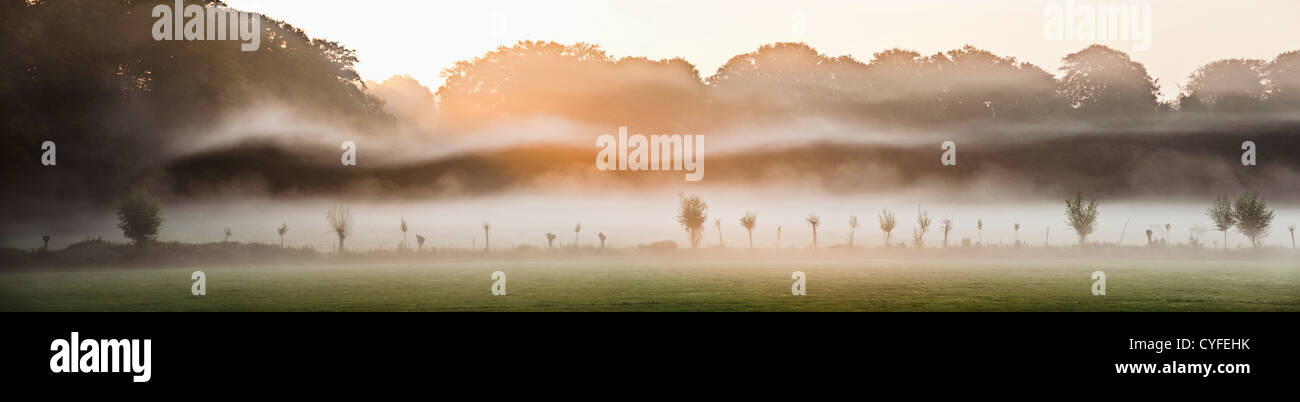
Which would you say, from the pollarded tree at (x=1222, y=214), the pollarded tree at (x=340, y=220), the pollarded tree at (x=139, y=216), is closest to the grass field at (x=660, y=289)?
the pollarded tree at (x=139, y=216)

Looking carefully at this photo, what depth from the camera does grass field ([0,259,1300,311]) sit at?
27.5 m

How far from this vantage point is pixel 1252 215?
158 ft

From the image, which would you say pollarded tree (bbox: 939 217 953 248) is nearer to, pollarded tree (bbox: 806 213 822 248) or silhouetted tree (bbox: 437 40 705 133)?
pollarded tree (bbox: 806 213 822 248)

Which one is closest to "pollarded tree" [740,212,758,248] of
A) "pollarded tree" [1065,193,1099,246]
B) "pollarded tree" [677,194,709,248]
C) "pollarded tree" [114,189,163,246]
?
"pollarded tree" [677,194,709,248]

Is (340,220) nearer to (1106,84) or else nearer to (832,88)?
(832,88)

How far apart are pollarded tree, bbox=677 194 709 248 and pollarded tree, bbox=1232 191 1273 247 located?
2856 centimetres

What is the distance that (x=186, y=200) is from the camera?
43.9 metres

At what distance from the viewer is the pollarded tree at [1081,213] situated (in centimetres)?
4944

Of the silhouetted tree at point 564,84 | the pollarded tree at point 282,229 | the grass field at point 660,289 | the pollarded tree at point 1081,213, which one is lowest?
the grass field at point 660,289

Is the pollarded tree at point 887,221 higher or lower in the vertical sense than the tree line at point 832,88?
lower

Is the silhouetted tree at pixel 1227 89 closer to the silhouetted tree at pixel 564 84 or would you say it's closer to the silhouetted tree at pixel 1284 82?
the silhouetted tree at pixel 1284 82

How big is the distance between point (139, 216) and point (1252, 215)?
187 ft

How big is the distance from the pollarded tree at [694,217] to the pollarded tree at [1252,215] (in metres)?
28.6

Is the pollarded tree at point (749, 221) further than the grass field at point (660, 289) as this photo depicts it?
Yes
